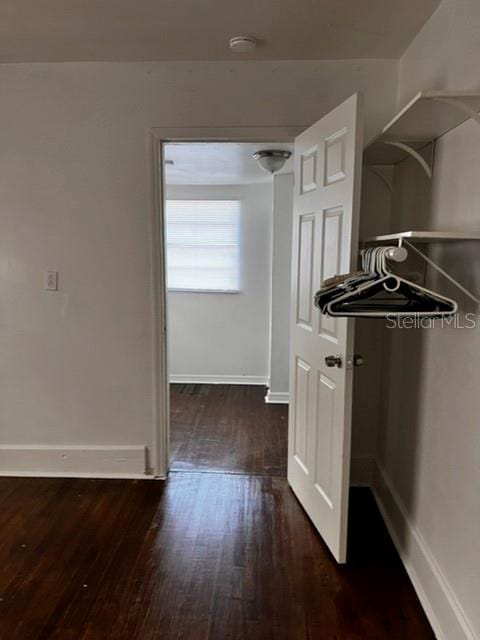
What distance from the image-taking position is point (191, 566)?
→ 2102 mm

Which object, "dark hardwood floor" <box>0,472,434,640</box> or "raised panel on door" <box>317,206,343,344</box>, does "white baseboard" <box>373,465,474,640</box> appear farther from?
"raised panel on door" <box>317,206,343,344</box>

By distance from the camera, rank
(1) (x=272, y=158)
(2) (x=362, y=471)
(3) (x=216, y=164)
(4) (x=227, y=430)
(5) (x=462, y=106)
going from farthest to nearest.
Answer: (3) (x=216, y=164), (4) (x=227, y=430), (1) (x=272, y=158), (2) (x=362, y=471), (5) (x=462, y=106)

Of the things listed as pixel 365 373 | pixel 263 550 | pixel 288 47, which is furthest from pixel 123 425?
pixel 288 47

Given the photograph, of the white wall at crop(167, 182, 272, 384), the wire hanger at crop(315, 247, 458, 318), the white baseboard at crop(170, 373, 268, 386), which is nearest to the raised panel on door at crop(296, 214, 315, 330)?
the wire hanger at crop(315, 247, 458, 318)

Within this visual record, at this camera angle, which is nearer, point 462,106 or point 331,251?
point 462,106

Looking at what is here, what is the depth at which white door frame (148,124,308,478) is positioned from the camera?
2617 mm

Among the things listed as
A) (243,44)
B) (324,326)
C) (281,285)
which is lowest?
(324,326)

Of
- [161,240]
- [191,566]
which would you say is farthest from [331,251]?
[191,566]

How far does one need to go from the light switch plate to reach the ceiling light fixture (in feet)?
5.79

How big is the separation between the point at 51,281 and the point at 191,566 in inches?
69.7

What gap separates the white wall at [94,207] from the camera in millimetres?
2578

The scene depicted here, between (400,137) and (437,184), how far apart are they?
0.82 feet

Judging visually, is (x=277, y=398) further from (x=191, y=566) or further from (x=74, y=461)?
(x=191, y=566)

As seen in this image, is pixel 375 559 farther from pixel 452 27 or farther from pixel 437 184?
pixel 452 27
